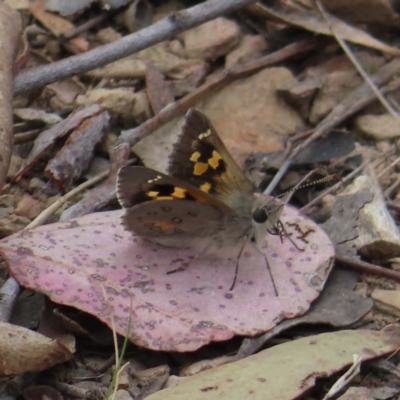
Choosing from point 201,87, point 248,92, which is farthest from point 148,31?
point 248,92

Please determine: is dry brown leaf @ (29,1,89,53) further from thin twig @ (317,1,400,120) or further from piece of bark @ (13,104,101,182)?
thin twig @ (317,1,400,120)

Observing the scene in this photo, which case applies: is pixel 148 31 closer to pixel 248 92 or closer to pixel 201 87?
pixel 201 87

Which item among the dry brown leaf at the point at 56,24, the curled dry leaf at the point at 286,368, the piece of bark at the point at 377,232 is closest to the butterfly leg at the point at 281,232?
the piece of bark at the point at 377,232

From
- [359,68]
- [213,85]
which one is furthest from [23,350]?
[359,68]

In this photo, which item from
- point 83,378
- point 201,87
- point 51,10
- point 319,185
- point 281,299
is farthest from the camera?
point 51,10

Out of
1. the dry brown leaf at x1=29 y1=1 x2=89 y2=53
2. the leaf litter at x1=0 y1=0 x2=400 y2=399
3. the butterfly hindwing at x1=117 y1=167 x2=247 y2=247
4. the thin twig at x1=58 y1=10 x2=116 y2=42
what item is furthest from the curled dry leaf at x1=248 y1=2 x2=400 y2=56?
the butterfly hindwing at x1=117 y1=167 x2=247 y2=247

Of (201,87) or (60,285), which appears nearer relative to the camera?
(60,285)
